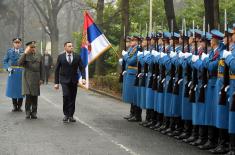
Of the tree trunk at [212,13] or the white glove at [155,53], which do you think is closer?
the white glove at [155,53]

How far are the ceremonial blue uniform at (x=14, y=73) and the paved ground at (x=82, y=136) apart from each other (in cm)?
59

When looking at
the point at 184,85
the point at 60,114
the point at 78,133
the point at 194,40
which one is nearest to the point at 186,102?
the point at 184,85

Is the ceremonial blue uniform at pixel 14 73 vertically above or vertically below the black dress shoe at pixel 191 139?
above

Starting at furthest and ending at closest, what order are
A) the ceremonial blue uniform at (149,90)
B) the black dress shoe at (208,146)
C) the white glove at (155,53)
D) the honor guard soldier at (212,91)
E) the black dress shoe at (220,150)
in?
the ceremonial blue uniform at (149,90) < the white glove at (155,53) < the black dress shoe at (208,146) < the honor guard soldier at (212,91) < the black dress shoe at (220,150)

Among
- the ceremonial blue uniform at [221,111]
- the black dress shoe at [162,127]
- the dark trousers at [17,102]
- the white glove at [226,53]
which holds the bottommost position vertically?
the black dress shoe at [162,127]

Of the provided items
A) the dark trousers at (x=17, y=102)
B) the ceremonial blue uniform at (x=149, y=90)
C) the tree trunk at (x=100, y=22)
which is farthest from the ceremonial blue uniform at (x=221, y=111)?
the tree trunk at (x=100, y=22)

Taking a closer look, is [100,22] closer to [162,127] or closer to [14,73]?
[14,73]

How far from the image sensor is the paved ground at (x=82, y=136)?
11.8 meters

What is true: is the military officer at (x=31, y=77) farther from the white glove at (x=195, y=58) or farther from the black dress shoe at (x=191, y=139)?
the white glove at (x=195, y=58)

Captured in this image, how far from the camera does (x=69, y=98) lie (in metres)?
16.9

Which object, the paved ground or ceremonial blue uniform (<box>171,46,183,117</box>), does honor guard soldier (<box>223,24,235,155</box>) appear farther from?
ceremonial blue uniform (<box>171,46,183,117</box>)

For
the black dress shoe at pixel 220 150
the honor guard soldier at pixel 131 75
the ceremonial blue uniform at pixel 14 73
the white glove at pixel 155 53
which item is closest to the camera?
the black dress shoe at pixel 220 150

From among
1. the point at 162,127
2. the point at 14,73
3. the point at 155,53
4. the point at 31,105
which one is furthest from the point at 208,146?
the point at 14,73

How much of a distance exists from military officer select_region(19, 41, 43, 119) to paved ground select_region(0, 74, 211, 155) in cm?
35
